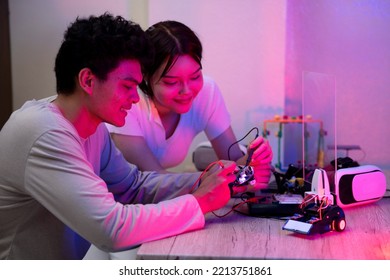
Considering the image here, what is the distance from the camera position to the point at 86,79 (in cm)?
104

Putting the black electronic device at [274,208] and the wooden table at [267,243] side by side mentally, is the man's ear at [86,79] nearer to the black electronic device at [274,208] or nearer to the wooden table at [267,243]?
the wooden table at [267,243]

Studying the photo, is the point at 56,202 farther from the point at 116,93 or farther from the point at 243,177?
the point at 243,177

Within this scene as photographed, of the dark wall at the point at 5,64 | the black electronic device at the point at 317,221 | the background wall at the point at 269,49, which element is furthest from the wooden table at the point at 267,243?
the dark wall at the point at 5,64

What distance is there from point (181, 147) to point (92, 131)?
0.54m

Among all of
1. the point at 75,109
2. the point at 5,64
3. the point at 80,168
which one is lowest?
the point at 80,168

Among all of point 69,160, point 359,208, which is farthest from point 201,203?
point 359,208

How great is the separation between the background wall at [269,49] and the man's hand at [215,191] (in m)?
0.94

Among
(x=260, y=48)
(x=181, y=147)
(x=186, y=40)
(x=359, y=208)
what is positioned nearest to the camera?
(x=359, y=208)

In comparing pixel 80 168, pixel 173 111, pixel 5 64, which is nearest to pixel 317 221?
pixel 80 168

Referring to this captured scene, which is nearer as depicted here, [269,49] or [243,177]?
[243,177]

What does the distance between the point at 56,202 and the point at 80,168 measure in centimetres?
8

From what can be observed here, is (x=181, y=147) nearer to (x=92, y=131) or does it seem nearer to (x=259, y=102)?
(x=92, y=131)

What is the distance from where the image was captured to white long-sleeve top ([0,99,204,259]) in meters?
0.94

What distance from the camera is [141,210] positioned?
99cm
